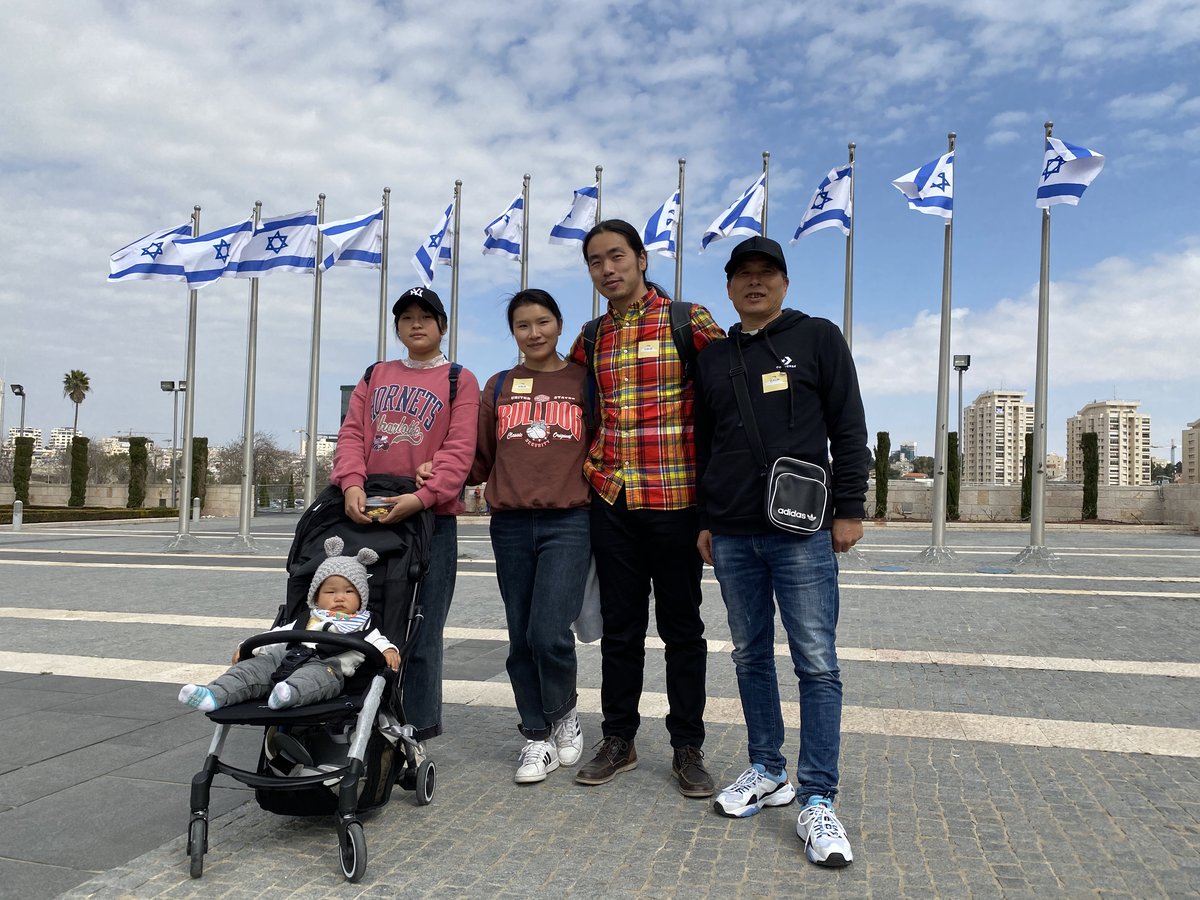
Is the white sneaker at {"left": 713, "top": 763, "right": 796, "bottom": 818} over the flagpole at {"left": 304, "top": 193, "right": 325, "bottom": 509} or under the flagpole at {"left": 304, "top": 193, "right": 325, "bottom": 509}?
under

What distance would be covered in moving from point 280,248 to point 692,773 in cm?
1585

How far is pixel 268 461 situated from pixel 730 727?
5540 cm

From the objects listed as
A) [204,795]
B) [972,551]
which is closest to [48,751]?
[204,795]

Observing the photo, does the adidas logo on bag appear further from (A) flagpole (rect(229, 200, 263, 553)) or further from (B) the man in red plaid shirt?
(A) flagpole (rect(229, 200, 263, 553))

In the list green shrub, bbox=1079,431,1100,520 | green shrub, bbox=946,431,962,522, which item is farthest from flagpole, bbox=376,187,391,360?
green shrub, bbox=1079,431,1100,520

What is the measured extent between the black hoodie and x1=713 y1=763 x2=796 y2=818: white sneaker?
3.16 ft

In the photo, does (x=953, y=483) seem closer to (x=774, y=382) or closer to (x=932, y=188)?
(x=932, y=188)

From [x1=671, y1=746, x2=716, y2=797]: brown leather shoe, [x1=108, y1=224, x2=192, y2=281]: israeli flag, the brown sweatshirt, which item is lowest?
[x1=671, y1=746, x2=716, y2=797]: brown leather shoe

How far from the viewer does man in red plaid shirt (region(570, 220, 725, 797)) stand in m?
3.63

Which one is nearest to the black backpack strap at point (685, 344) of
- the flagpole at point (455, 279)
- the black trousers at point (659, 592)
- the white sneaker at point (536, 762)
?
the black trousers at point (659, 592)

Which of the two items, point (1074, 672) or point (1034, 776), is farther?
point (1074, 672)

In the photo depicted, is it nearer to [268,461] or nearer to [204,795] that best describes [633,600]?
[204,795]

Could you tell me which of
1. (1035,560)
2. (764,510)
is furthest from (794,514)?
(1035,560)

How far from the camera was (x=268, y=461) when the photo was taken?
182 feet
